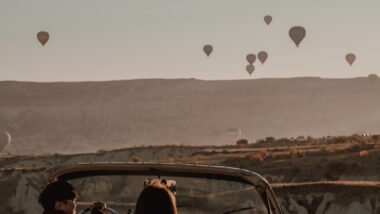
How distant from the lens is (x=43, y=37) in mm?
147125

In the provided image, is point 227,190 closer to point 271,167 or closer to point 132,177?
point 132,177

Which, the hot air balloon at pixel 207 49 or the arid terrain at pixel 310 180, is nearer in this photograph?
the arid terrain at pixel 310 180

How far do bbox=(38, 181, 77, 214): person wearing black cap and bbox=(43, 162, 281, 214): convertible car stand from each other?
836 millimetres

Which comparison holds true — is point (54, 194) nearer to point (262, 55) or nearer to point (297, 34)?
point (297, 34)

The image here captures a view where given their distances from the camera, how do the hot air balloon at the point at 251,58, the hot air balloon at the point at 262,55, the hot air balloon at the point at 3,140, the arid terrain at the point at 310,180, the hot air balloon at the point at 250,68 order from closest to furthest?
the arid terrain at the point at 310,180
the hot air balloon at the point at 3,140
the hot air balloon at the point at 262,55
the hot air balloon at the point at 250,68
the hot air balloon at the point at 251,58

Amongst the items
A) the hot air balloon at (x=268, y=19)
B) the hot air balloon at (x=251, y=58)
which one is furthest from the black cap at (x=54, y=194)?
the hot air balloon at (x=251, y=58)

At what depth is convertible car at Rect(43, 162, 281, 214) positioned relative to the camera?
7.86m

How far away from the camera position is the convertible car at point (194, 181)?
786 cm

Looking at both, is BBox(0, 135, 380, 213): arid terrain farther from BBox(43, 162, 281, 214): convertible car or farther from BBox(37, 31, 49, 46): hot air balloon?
BBox(37, 31, 49, 46): hot air balloon

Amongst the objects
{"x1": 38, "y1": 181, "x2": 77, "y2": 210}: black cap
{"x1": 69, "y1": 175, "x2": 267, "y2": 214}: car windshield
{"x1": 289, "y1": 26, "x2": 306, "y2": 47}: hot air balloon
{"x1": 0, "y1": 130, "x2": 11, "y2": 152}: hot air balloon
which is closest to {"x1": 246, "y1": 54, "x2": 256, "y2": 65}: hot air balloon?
{"x1": 289, "y1": 26, "x2": 306, "y2": 47}: hot air balloon

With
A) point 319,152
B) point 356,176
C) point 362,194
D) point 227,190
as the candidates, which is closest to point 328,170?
point 356,176

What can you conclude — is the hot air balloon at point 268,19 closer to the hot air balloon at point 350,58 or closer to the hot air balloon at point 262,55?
the hot air balloon at point 262,55

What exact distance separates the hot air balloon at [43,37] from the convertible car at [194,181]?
13684 cm

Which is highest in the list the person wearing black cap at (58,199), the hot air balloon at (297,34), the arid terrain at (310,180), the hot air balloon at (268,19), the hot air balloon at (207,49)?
the hot air balloon at (268,19)
